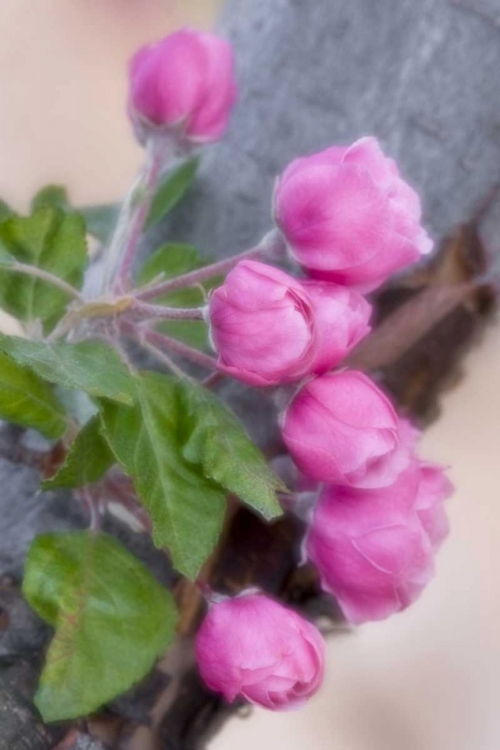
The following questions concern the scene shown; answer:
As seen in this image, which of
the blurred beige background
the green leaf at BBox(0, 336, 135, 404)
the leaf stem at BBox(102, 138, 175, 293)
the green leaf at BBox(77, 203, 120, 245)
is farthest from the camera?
the blurred beige background

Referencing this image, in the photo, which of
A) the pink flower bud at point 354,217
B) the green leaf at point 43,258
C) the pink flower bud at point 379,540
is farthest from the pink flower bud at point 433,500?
the green leaf at point 43,258

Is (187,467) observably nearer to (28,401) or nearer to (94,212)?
(28,401)

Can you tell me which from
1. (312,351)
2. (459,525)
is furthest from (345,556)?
(459,525)

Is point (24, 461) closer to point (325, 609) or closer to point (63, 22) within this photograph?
point (325, 609)

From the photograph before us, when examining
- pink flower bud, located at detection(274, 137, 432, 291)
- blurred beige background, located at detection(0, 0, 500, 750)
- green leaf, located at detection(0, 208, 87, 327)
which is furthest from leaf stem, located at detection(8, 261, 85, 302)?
blurred beige background, located at detection(0, 0, 500, 750)

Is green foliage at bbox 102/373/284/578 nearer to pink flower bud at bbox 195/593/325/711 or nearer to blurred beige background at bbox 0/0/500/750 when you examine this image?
pink flower bud at bbox 195/593/325/711

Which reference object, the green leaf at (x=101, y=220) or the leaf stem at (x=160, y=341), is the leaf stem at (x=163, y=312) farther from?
the green leaf at (x=101, y=220)
